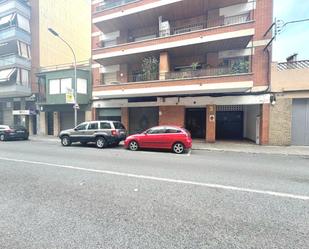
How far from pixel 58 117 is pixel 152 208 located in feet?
63.8

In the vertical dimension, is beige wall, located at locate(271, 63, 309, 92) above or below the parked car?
above

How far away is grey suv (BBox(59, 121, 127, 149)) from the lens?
40.7 feet

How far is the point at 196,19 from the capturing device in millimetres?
15492

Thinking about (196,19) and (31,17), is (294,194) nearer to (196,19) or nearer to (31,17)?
(196,19)

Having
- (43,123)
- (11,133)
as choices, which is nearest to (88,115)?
(43,123)

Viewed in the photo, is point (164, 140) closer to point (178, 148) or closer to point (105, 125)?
point (178, 148)

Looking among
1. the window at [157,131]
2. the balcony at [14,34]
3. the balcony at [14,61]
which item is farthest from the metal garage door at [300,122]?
the balcony at [14,34]

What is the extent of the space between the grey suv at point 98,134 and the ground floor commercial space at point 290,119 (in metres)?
10.1

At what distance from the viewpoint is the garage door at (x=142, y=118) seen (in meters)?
17.1

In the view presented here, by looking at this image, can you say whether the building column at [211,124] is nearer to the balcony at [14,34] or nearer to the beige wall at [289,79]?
the beige wall at [289,79]

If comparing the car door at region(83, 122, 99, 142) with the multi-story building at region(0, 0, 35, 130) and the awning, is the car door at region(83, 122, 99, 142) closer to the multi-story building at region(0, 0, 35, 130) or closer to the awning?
the multi-story building at region(0, 0, 35, 130)

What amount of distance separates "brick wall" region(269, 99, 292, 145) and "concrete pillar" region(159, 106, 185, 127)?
6.02 meters

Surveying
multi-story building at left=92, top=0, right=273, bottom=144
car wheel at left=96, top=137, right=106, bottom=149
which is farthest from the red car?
multi-story building at left=92, top=0, right=273, bottom=144

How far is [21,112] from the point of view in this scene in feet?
70.7
